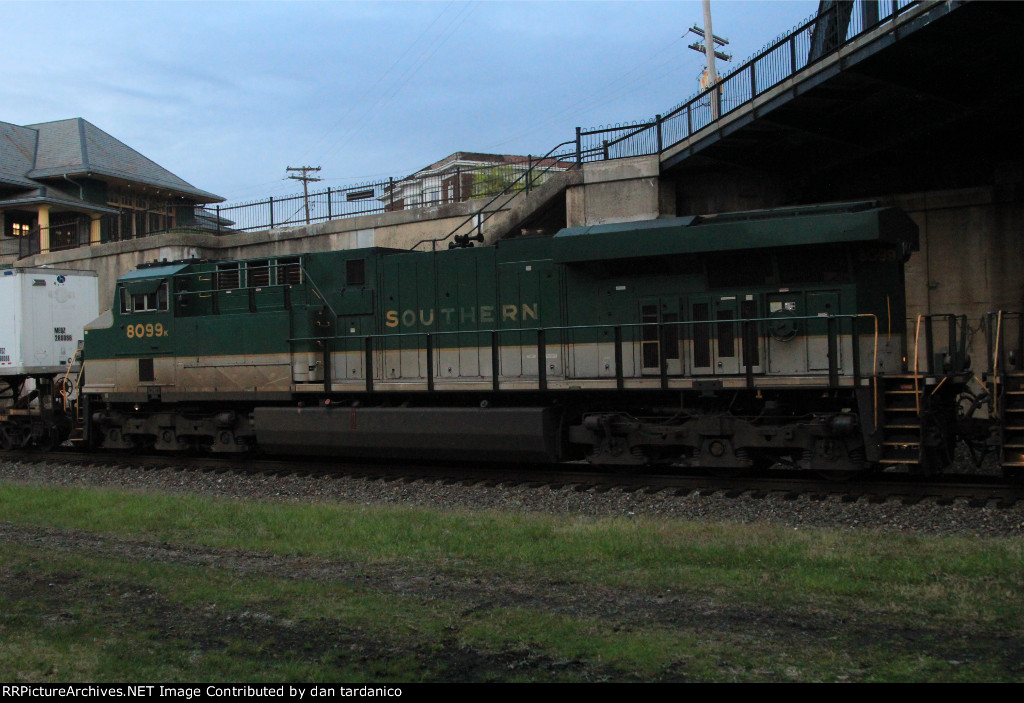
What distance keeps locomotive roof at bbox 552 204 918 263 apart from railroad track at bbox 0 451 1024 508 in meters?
2.87

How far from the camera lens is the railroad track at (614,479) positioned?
939 centimetres

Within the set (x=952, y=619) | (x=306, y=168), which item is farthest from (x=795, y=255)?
(x=306, y=168)

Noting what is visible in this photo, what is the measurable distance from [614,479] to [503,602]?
542 cm

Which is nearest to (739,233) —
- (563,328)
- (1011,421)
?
(563,328)

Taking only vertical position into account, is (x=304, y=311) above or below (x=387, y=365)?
above

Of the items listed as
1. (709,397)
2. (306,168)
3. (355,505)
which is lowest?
(355,505)

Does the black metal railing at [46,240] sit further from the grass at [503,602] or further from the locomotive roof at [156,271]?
the grass at [503,602]

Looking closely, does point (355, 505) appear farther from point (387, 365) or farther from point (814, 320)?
point (814, 320)

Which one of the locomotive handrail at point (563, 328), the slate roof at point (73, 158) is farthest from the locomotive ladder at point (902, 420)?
the slate roof at point (73, 158)

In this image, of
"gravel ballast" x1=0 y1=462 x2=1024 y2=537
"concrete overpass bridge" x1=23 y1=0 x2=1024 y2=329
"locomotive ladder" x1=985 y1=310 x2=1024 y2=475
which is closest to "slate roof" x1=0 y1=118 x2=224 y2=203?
"concrete overpass bridge" x1=23 y1=0 x2=1024 y2=329

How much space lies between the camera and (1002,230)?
48.5 feet

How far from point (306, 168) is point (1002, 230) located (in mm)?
47384

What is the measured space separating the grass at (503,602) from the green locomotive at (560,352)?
2547 millimetres

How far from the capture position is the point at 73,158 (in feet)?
136
